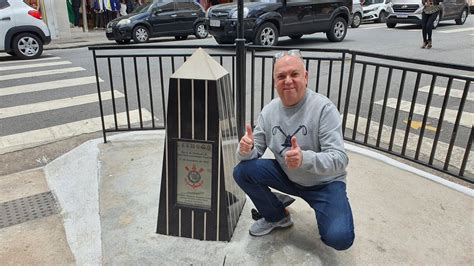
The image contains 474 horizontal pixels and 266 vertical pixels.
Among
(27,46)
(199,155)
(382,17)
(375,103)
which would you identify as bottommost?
(375,103)

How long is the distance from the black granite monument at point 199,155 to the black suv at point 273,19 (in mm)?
8045

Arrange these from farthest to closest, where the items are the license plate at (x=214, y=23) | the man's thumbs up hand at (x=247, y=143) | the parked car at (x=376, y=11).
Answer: the parked car at (x=376, y=11), the license plate at (x=214, y=23), the man's thumbs up hand at (x=247, y=143)

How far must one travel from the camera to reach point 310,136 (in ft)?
7.44

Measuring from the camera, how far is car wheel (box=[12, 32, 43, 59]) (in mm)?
10258

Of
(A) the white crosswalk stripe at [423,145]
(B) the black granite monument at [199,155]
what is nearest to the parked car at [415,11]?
(A) the white crosswalk stripe at [423,145]

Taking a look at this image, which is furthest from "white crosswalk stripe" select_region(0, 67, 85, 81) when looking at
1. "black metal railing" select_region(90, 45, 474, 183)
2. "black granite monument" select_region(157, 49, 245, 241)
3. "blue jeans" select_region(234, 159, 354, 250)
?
"blue jeans" select_region(234, 159, 354, 250)

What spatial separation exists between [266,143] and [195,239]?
31.4 inches

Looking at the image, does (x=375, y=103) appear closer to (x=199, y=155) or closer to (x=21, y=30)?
(x=199, y=155)

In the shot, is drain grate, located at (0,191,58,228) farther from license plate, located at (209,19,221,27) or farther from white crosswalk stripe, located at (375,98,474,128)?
license plate, located at (209,19,221,27)

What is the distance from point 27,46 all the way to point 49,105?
5234mm

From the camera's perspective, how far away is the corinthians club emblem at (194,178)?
8.38 ft

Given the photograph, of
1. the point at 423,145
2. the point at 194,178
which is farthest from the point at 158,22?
the point at 194,178

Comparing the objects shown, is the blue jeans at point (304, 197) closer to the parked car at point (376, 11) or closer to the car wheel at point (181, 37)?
the car wheel at point (181, 37)

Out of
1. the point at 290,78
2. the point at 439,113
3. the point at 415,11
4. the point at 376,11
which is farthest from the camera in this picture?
the point at 376,11
